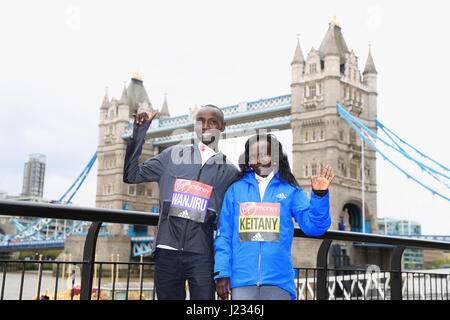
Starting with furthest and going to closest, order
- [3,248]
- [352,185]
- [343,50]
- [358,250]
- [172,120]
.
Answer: [172,120] → [3,248] → [343,50] → [352,185] → [358,250]

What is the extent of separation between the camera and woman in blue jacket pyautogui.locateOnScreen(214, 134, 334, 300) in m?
1.94

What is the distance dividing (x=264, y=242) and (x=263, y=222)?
0.08 metres

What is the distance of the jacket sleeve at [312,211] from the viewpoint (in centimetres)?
203

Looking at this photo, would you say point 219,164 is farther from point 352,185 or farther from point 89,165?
point 89,165

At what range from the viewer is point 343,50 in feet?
110

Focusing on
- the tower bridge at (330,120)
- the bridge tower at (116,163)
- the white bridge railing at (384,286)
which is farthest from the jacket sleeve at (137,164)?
the bridge tower at (116,163)

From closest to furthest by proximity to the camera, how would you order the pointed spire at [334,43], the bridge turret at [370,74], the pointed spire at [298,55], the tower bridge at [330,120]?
the tower bridge at [330,120] < the pointed spire at [334,43] < the pointed spire at [298,55] < the bridge turret at [370,74]

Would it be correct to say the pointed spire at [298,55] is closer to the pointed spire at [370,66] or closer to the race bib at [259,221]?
the pointed spire at [370,66]

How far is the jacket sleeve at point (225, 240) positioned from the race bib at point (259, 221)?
0.15ft

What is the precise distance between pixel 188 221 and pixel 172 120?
39.6 metres

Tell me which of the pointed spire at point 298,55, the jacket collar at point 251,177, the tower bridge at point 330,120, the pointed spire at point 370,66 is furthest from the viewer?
the pointed spire at point 370,66

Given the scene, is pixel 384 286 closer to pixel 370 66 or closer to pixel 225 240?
pixel 225 240

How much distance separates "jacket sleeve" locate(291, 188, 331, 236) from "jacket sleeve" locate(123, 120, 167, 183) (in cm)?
59

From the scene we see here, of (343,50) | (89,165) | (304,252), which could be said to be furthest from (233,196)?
(89,165)
